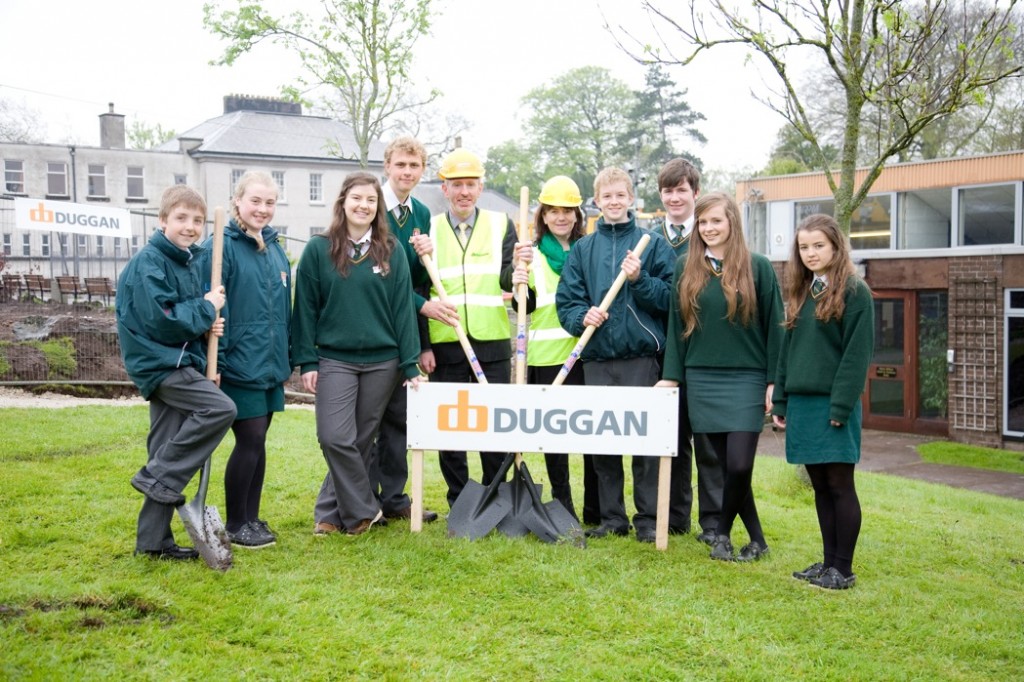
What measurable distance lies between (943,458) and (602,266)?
12.8 meters

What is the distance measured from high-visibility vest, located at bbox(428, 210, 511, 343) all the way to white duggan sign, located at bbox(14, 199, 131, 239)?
1072 centimetres

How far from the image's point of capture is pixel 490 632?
13.1ft

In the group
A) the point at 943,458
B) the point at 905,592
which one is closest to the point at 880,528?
the point at 905,592

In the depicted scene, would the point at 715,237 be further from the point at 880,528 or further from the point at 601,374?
the point at 880,528

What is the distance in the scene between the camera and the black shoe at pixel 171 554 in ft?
15.6

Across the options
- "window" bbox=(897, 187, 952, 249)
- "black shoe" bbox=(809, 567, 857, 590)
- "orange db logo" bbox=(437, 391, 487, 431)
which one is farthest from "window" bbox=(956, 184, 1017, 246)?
"orange db logo" bbox=(437, 391, 487, 431)

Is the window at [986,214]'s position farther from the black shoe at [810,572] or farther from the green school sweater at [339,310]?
the green school sweater at [339,310]

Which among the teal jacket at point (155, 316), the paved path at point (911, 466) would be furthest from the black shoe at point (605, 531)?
the paved path at point (911, 466)

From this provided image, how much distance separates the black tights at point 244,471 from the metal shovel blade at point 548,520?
1483 mm

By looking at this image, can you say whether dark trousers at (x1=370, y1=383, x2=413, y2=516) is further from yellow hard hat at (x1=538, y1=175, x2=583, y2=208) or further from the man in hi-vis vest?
yellow hard hat at (x1=538, y1=175, x2=583, y2=208)

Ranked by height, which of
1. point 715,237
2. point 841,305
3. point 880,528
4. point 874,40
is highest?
point 874,40

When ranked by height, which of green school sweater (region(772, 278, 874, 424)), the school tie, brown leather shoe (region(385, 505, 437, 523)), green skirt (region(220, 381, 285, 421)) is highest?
the school tie

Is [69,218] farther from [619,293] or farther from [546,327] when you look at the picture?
[619,293]

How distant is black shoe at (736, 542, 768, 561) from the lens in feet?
16.8
